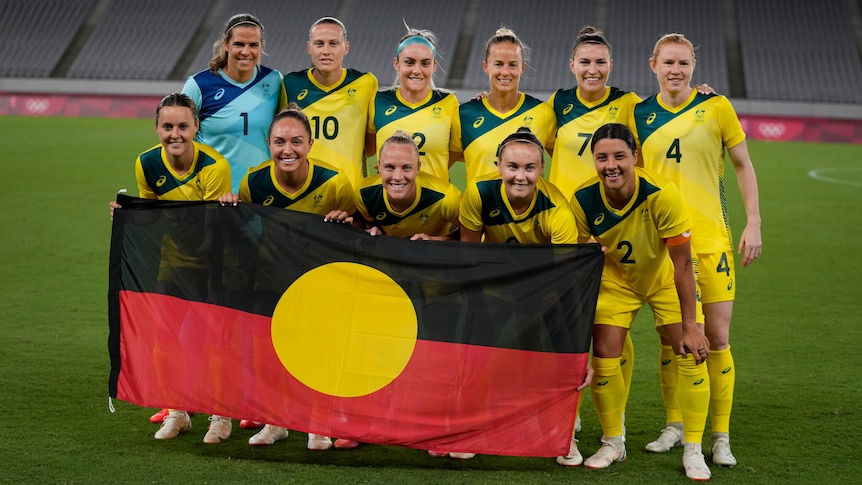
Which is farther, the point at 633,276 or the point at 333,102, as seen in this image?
the point at 333,102

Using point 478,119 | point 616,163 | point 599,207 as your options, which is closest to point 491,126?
point 478,119

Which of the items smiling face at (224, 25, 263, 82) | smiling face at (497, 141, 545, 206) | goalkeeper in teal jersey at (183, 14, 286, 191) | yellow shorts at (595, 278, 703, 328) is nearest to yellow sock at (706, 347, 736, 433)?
yellow shorts at (595, 278, 703, 328)

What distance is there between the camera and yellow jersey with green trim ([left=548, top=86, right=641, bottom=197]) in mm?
4852

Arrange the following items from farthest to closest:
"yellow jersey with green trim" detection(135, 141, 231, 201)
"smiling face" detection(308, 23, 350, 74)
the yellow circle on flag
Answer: "smiling face" detection(308, 23, 350, 74), "yellow jersey with green trim" detection(135, 141, 231, 201), the yellow circle on flag

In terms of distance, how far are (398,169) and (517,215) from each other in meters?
0.59

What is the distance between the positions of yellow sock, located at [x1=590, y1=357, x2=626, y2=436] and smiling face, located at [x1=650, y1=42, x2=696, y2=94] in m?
1.34

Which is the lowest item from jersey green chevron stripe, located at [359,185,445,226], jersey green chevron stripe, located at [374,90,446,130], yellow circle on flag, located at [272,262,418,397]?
yellow circle on flag, located at [272,262,418,397]

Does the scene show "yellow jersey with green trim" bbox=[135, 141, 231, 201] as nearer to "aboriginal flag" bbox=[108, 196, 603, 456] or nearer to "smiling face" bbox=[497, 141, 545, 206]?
"aboriginal flag" bbox=[108, 196, 603, 456]

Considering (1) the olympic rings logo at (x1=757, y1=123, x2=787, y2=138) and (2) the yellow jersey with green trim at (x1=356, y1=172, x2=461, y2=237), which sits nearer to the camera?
(2) the yellow jersey with green trim at (x1=356, y1=172, x2=461, y2=237)

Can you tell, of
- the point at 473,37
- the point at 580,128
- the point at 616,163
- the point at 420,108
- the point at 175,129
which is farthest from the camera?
the point at 473,37

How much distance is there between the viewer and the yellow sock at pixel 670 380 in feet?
15.6

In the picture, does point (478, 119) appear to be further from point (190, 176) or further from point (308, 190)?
point (190, 176)

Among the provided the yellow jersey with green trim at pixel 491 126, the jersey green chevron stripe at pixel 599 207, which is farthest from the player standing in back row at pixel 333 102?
the jersey green chevron stripe at pixel 599 207

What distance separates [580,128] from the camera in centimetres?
489
